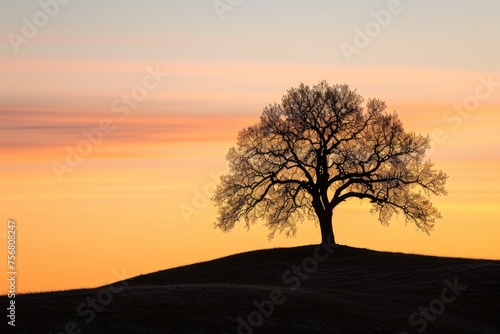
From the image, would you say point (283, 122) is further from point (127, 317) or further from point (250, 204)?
point (127, 317)

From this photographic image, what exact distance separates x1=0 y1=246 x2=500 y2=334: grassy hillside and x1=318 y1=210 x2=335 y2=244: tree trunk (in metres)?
4.06

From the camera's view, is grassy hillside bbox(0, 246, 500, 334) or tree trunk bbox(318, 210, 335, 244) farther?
tree trunk bbox(318, 210, 335, 244)

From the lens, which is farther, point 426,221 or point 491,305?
point 426,221

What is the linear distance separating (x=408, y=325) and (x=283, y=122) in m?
27.3

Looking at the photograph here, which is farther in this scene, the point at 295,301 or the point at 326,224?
the point at 326,224

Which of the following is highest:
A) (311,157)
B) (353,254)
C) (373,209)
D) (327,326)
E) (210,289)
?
(311,157)

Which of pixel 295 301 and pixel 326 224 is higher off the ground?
pixel 326 224

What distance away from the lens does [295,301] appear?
135 ft

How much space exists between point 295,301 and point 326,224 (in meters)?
22.9

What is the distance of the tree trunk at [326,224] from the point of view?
63656 millimetres

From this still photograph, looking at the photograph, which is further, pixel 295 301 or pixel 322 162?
pixel 322 162

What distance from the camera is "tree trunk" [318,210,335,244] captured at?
209 ft

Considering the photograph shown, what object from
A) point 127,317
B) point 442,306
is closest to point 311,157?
point 442,306

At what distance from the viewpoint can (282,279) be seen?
52906mm
